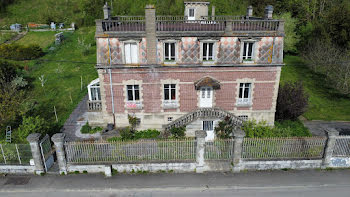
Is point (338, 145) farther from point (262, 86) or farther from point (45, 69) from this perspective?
point (45, 69)

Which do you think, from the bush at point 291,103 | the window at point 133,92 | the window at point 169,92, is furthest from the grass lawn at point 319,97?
the window at point 133,92

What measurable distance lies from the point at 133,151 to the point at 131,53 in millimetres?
7641

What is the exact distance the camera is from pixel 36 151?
1459cm

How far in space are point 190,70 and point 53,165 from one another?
11.3 m

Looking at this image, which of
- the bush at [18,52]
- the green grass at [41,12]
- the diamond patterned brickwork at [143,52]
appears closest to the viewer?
the diamond patterned brickwork at [143,52]

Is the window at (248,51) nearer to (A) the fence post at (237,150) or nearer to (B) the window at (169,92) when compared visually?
(B) the window at (169,92)

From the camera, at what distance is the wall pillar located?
1427 centimetres

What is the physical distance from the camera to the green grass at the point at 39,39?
1845 inches

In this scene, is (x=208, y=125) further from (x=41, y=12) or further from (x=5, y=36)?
(x=41, y=12)

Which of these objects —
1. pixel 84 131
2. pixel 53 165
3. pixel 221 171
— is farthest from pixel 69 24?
pixel 221 171

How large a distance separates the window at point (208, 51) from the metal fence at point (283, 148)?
731cm

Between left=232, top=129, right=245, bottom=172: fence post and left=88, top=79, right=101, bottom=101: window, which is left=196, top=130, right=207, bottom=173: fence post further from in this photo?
left=88, top=79, right=101, bottom=101: window

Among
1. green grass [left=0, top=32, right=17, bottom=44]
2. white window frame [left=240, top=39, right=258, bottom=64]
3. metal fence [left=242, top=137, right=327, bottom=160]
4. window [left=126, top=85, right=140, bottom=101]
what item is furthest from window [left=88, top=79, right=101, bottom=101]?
green grass [left=0, top=32, right=17, bottom=44]

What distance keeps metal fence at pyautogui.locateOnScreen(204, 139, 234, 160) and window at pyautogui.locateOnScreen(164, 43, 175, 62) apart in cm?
742
